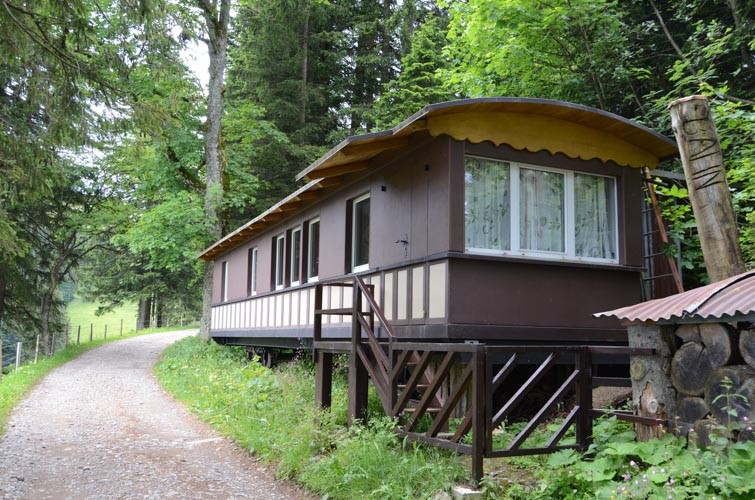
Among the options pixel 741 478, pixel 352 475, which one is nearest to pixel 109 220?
pixel 352 475

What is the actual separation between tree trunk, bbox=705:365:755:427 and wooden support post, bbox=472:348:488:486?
5.23 ft

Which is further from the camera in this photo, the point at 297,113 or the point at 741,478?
the point at 297,113

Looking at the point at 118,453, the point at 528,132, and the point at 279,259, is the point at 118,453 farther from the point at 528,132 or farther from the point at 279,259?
the point at 279,259

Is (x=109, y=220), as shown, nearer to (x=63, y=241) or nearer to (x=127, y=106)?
(x=63, y=241)

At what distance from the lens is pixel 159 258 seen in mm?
21281

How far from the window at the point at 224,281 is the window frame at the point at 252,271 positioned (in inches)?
119

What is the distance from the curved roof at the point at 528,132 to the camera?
738cm

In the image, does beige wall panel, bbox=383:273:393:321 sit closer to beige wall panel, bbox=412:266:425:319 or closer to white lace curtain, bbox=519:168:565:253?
beige wall panel, bbox=412:266:425:319

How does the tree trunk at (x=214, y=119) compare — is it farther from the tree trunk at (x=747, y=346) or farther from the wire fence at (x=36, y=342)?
the tree trunk at (x=747, y=346)

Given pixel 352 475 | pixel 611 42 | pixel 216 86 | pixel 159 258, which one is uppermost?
pixel 216 86

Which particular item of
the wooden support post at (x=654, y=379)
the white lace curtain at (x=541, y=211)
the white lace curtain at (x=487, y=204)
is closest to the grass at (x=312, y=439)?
the wooden support post at (x=654, y=379)

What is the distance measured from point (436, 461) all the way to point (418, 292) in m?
2.58

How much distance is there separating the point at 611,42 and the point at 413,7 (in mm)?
12001

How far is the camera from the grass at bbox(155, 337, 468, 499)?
543 cm
